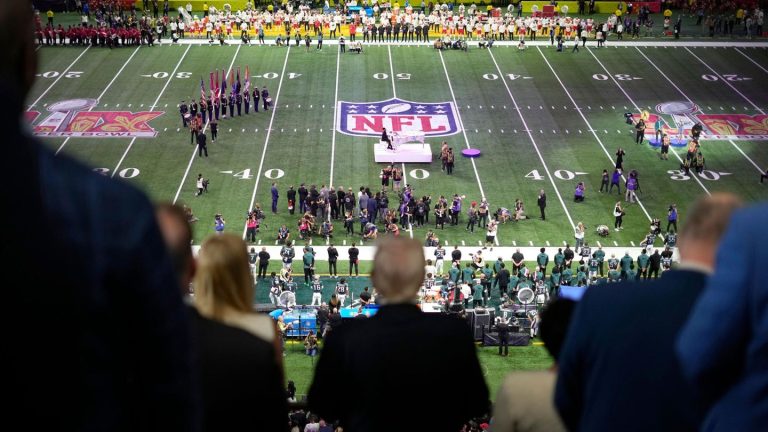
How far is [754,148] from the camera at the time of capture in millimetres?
42281

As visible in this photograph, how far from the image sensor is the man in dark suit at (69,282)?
2062mm

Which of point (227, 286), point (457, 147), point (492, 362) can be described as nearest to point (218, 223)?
point (492, 362)

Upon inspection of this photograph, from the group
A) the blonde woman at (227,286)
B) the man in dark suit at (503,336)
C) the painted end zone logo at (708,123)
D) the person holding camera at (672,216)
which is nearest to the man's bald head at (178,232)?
the blonde woman at (227,286)

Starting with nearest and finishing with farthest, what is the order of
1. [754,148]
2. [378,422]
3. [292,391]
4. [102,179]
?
[102,179], [378,422], [292,391], [754,148]

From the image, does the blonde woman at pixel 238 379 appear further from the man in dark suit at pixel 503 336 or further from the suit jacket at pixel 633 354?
the man in dark suit at pixel 503 336

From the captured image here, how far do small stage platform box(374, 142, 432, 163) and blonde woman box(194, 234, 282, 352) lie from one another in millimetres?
36287

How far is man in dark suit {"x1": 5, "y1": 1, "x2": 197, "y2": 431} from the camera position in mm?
2062

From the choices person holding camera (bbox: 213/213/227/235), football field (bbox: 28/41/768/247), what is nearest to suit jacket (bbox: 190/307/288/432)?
person holding camera (bbox: 213/213/227/235)

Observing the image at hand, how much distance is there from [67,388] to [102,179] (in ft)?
1.36

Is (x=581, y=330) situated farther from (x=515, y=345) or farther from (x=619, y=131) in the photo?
(x=619, y=131)

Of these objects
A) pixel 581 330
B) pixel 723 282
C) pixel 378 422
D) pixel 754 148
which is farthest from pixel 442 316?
pixel 754 148

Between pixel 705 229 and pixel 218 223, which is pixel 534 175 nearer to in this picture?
pixel 218 223

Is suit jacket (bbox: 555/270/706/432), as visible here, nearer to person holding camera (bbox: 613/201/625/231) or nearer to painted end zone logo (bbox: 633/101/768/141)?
person holding camera (bbox: 613/201/625/231)

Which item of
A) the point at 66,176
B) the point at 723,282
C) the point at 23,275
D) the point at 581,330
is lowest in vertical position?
the point at 581,330
